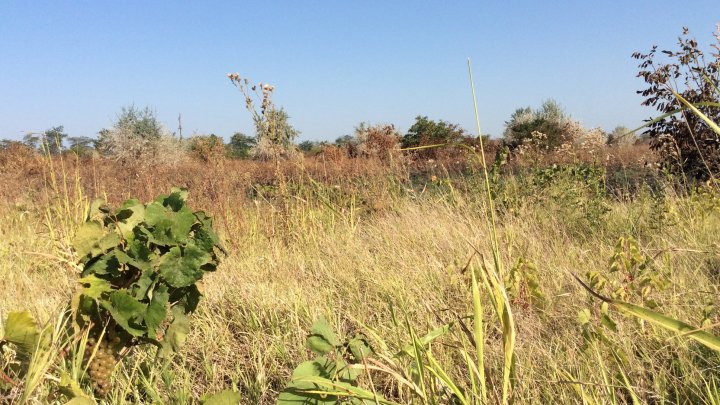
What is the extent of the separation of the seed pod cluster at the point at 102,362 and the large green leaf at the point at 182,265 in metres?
0.30

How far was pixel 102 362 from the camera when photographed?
1609 millimetres

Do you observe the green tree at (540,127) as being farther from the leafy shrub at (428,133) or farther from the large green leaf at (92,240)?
the large green leaf at (92,240)

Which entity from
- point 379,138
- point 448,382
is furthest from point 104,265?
point 379,138

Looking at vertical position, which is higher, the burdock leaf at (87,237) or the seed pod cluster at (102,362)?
the burdock leaf at (87,237)

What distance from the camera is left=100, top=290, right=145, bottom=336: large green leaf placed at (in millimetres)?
1532

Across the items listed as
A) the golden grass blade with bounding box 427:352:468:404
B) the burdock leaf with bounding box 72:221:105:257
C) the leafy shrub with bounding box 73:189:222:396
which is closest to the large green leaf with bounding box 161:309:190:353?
the leafy shrub with bounding box 73:189:222:396

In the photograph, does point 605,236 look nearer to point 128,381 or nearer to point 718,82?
point 718,82

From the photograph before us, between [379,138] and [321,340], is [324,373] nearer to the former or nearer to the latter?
[321,340]

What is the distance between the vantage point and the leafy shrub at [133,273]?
5.17ft

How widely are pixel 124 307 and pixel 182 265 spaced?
0.67 ft

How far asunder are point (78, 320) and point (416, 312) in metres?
1.30

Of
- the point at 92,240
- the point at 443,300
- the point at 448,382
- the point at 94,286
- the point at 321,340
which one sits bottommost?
the point at 443,300

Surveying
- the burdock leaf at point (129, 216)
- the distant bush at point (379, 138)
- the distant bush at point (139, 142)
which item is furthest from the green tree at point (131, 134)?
the burdock leaf at point (129, 216)

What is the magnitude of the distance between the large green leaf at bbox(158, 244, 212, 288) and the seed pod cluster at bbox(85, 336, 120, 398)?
295mm
